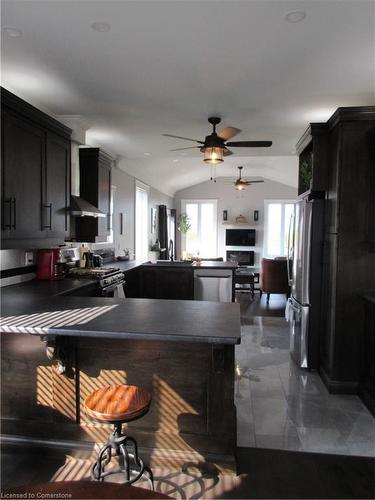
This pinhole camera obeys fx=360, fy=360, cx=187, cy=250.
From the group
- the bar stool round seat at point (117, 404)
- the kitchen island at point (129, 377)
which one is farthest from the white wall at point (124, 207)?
the bar stool round seat at point (117, 404)

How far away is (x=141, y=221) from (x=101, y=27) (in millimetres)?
5676

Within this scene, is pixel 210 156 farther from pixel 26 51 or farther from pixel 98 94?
pixel 26 51

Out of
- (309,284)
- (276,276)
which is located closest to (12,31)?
(309,284)

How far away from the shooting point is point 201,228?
37.7 feet

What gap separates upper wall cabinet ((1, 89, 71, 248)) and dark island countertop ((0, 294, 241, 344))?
0.63 meters

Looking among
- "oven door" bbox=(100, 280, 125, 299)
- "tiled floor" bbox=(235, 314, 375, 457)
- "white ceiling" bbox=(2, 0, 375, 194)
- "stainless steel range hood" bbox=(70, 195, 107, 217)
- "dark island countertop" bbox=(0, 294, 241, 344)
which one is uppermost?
"white ceiling" bbox=(2, 0, 375, 194)

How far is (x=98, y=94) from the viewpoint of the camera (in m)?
3.36

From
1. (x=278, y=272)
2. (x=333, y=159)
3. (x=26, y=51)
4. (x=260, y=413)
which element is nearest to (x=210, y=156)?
(x=333, y=159)

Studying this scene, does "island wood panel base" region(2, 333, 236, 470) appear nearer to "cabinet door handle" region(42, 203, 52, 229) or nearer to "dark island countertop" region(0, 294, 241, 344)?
"dark island countertop" region(0, 294, 241, 344)

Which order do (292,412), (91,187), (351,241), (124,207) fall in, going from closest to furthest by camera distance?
1. (292,412)
2. (351,241)
3. (91,187)
4. (124,207)

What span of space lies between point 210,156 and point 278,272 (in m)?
4.05

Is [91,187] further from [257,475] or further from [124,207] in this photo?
[257,475]

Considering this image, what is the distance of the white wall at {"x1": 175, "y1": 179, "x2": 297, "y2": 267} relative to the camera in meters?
11.0

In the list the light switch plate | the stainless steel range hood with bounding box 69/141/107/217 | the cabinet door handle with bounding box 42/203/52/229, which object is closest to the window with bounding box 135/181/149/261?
the stainless steel range hood with bounding box 69/141/107/217
